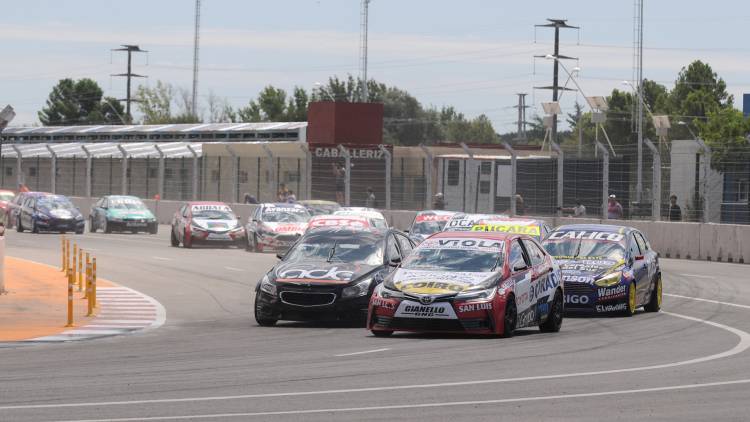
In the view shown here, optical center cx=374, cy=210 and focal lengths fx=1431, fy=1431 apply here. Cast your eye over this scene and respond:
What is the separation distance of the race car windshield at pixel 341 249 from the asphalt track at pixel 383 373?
98cm

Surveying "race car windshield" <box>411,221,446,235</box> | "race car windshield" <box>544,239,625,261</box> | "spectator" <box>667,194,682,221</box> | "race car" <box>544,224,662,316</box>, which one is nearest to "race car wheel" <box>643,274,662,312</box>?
"race car" <box>544,224,662,316</box>

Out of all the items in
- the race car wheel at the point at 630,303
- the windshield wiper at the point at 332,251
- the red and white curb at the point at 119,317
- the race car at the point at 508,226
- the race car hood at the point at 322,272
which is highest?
the race car at the point at 508,226

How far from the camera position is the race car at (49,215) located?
1845 inches

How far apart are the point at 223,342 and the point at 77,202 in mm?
49601

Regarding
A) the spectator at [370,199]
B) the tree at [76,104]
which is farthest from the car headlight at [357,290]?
the tree at [76,104]

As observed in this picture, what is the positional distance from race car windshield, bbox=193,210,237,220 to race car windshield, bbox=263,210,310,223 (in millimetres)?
2953

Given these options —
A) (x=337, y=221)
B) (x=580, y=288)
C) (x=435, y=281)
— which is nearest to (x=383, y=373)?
(x=435, y=281)

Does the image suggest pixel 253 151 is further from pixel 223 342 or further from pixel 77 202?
pixel 223 342

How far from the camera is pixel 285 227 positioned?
37.0m

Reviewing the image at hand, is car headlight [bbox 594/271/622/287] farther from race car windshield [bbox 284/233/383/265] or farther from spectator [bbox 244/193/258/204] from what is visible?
spectator [bbox 244/193/258/204]

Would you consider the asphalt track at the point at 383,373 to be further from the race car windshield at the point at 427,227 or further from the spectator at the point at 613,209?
the spectator at the point at 613,209

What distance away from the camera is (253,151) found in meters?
61.9

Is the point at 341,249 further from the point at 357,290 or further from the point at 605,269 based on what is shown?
the point at 605,269

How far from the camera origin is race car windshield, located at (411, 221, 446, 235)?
30953 millimetres
